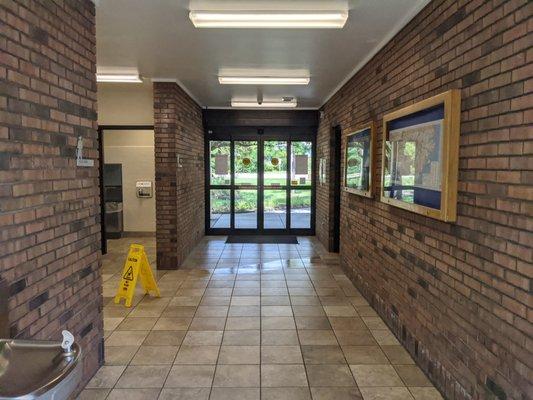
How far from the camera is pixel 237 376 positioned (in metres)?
2.95

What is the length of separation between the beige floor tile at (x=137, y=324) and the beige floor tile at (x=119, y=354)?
39cm

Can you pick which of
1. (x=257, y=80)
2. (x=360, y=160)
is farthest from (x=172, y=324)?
(x=257, y=80)

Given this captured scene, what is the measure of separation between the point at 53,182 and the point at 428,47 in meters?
2.74

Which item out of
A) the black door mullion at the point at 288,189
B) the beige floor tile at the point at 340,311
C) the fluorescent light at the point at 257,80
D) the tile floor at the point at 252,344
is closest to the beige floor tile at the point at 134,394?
the tile floor at the point at 252,344

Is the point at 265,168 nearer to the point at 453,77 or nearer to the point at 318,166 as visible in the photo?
the point at 318,166

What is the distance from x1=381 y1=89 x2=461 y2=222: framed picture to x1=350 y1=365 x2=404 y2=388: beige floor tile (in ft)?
4.04

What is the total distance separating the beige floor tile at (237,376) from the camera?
2.84m

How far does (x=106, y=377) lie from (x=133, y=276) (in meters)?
1.59

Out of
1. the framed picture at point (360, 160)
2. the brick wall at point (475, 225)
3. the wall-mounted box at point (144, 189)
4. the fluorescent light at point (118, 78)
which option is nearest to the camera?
the brick wall at point (475, 225)

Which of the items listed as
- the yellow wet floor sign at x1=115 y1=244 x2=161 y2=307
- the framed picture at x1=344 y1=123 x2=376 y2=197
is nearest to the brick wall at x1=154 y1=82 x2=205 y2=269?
the yellow wet floor sign at x1=115 y1=244 x2=161 y2=307

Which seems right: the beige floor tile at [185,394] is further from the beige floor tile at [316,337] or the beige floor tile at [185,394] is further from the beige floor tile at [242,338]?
the beige floor tile at [316,337]

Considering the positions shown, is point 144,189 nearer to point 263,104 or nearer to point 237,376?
point 263,104

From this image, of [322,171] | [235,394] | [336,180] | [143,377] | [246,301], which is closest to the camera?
[235,394]

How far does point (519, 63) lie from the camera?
190 centimetres
